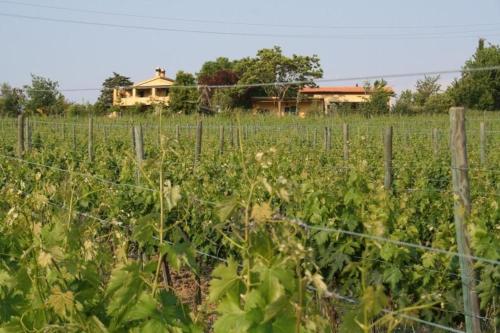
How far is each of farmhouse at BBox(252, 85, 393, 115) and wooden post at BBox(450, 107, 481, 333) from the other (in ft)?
123

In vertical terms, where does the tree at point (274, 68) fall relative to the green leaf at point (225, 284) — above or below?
above

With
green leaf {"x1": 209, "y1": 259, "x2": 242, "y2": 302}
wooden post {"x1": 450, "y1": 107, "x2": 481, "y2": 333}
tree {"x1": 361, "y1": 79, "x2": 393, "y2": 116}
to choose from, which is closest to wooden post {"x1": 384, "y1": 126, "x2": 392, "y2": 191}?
wooden post {"x1": 450, "y1": 107, "x2": 481, "y2": 333}

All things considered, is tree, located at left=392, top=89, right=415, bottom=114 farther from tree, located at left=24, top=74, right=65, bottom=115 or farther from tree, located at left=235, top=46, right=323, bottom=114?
tree, located at left=24, top=74, right=65, bottom=115

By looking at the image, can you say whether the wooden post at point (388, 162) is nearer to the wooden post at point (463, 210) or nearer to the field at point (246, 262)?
the field at point (246, 262)

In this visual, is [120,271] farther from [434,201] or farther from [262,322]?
[434,201]

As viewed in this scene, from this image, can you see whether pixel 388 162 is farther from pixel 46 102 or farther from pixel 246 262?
pixel 46 102

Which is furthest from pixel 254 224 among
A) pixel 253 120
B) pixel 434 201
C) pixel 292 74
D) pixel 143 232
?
pixel 292 74

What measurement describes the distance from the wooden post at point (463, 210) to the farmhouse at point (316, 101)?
37536 mm

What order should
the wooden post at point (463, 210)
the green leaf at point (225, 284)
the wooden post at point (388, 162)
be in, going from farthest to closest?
the wooden post at point (388, 162) → the wooden post at point (463, 210) → the green leaf at point (225, 284)

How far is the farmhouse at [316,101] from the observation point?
49.0 metres

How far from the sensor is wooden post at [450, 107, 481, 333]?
317 centimetres

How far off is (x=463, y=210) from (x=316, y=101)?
5477 cm

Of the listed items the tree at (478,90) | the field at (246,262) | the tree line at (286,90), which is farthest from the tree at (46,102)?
the field at (246,262)

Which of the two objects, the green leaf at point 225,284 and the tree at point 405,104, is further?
the tree at point 405,104
